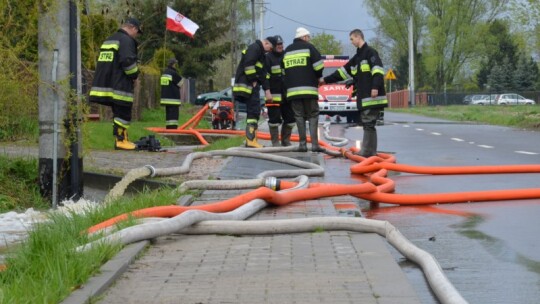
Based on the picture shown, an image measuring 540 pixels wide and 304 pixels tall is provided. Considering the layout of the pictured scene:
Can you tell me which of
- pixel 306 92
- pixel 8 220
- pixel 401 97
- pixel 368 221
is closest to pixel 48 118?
pixel 8 220

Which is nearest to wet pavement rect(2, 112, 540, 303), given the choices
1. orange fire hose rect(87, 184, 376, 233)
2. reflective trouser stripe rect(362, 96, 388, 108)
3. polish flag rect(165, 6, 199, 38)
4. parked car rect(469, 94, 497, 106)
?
orange fire hose rect(87, 184, 376, 233)

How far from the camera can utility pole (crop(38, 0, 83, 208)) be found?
30.3 feet

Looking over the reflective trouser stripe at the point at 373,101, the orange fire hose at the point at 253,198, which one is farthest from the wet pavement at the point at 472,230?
the reflective trouser stripe at the point at 373,101

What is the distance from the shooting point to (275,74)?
16.4 meters

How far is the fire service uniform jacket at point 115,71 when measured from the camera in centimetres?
1409

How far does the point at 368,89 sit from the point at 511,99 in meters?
64.0

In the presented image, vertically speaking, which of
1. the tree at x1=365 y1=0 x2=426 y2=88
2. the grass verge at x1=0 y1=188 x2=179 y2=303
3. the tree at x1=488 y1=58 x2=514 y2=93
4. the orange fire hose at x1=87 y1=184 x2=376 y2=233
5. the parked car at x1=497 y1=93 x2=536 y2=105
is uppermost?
the tree at x1=365 y1=0 x2=426 y2=88

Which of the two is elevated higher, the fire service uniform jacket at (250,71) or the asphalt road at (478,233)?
the fire service uniform jacket at (250,71)

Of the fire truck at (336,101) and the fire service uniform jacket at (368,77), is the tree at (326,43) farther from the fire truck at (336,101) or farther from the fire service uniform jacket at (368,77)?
the fire service uniform jacket at (368,77)

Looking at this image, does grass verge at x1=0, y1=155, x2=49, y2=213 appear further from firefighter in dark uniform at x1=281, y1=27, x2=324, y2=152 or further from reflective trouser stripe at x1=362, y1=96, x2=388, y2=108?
reflective trouser stripe at x1=362, y1=96, x2=388, y2=108

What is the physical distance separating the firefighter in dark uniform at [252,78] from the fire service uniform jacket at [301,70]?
595 millimetres

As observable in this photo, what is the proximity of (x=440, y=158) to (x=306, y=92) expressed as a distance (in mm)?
2368

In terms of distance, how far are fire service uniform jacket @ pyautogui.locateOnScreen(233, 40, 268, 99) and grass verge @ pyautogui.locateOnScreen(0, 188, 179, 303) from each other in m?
8.90

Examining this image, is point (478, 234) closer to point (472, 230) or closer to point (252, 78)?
point (472, 230)
